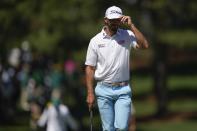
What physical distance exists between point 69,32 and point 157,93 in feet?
28.8

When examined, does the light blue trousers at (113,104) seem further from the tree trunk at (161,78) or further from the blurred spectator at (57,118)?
the tree trunk at (161,78)

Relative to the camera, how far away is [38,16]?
29891 millimetres

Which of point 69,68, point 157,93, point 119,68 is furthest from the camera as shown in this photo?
point 157,93

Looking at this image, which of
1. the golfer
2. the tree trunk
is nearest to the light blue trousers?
the golfer

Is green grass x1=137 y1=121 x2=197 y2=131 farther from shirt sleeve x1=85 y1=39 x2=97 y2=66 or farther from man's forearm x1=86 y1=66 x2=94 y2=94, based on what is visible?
shirt sleeve x1=85 y1=39 x2=97 y2=66

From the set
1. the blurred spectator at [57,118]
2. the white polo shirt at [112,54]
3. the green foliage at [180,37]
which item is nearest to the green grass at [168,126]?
the green foliage at [180,37]

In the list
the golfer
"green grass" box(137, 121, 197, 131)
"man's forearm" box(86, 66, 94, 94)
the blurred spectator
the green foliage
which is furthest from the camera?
the green foliage

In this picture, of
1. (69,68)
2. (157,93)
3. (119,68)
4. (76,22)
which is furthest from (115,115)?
(157,93)

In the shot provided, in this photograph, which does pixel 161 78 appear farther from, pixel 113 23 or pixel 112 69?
pixel 113 23

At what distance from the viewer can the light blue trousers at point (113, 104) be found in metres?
13.8

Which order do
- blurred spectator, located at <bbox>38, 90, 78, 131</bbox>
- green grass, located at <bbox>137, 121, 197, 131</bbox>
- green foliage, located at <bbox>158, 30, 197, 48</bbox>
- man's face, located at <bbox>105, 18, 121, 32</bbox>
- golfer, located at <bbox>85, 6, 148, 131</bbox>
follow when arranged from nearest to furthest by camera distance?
man's face, located at <bbox>105, 18, 121, 32</bbox>, golfer, located at <bbox>85, 6, 148, 131</bbox>, blurred spectator, located at <bbox>38, 90, 78, 131</bbox>, green grass, located at <bbox>137, 121, 197, 131</bbox>, green foliage, located at <bbox>158, 30, 197, 48</bbox>

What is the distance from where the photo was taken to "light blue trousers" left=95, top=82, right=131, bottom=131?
13.8 metres

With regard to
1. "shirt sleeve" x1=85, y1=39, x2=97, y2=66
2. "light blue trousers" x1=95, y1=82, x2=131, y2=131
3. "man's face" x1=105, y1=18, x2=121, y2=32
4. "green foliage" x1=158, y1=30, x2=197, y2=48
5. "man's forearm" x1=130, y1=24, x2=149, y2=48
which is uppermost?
"man's face" x1=105, y1=18, x2=121, y2=32

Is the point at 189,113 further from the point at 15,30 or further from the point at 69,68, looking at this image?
the point at 15,30
